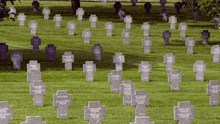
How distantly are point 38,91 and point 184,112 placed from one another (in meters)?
5.92

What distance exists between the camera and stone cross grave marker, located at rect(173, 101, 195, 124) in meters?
24.7

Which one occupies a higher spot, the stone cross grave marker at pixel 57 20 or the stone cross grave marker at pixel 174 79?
the stone cross grave marker at pixel 57 20

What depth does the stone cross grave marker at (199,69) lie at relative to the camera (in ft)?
115

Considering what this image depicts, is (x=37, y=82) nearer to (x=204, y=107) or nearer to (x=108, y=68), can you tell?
(x=204, y=107)

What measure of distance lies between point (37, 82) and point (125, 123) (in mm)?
4000

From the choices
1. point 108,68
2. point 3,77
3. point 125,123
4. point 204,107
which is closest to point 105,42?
point 108,68

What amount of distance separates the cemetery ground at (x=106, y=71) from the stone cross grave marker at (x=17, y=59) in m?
0.57

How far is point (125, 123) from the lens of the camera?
2622 cm

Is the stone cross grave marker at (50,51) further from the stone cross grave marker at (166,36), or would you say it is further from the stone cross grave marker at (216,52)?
the stone cross grave marker at (166,36)

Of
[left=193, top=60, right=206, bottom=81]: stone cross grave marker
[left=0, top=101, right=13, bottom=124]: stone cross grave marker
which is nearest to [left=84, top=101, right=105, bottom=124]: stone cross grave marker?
[left=0, top=101, right=13, bottom=124]: stone cross grave marker

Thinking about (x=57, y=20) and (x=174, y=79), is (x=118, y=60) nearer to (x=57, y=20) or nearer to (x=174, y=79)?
(x=174, y=79)

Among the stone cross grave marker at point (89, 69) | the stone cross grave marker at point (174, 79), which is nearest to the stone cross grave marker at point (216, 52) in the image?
the stone cross grave marker at point (89, 69)

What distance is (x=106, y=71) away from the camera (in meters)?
37.8

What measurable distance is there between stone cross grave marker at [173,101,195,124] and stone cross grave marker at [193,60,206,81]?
1029cm
